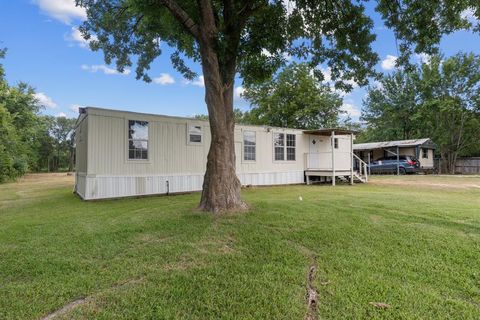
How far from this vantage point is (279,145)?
14367mm

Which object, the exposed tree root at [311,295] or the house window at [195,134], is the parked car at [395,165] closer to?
the house window at [195,134]

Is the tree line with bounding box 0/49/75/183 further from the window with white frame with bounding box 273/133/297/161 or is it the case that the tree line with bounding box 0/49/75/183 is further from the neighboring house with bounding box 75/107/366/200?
the window with white frame with bounding box 273/133/297/161

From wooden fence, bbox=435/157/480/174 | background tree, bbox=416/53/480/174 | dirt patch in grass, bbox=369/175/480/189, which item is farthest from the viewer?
wooden fence, bbox=435/157/480/174

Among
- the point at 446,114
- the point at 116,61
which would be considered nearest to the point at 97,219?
the point at 116,61

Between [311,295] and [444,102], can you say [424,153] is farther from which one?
[311,295]

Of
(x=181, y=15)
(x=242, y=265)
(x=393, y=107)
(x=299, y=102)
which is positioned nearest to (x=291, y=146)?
(x=181, y=15)

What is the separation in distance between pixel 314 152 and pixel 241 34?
9637 millimetres

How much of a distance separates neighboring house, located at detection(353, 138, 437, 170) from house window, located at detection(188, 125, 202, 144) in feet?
61.1

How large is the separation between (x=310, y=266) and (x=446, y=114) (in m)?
27.4

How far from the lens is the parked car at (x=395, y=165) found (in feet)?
71.9

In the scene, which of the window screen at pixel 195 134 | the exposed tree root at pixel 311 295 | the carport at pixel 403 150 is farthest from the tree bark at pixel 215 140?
the carport at pixel 403 150

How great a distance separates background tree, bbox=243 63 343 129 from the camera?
79.7ft

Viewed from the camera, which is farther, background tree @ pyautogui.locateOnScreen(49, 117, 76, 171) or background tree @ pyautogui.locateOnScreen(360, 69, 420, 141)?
background tree @ pyautogui.locateOnScreen(49, 117, 76, 171)

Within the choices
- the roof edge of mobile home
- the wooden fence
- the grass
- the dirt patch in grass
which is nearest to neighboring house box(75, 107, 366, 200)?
the dirt patch in grass
